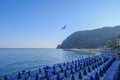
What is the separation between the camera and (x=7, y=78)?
60.1ft

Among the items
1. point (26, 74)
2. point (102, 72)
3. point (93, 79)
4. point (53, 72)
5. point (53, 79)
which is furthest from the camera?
point (53, 72)

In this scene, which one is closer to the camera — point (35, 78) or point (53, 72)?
point (35, 78)

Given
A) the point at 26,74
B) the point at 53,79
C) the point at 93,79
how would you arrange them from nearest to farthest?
1. the point at 93,79
2. the point at 53,79
3. the point at 26,74

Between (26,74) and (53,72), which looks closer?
(26,74)

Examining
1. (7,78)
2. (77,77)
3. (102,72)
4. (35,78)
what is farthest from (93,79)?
(7,78)

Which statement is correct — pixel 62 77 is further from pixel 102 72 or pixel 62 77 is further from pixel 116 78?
pixel 116 78

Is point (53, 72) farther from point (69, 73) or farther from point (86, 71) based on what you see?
point (86, 71)

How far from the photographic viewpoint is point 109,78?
16.8 metres

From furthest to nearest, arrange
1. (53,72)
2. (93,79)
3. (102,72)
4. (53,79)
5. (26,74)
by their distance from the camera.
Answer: (53,72) < (26,74) < (102,72) < (53,79) < (93,79)

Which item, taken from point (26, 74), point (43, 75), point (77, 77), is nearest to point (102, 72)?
point (77, 77)

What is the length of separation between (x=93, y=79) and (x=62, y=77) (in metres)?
4.73

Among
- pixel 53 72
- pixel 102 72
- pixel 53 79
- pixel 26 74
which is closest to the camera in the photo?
pixel 53 79

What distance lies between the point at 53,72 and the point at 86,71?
3.55 meters

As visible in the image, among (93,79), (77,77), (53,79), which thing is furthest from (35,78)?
(93,79)
